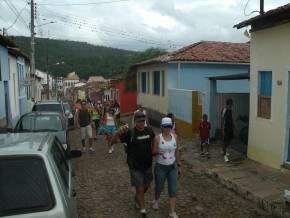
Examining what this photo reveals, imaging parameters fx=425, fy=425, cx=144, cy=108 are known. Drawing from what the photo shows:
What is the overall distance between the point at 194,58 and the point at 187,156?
866cm

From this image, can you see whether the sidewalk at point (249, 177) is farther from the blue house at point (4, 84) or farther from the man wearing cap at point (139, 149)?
the blue house at point (4, 84)

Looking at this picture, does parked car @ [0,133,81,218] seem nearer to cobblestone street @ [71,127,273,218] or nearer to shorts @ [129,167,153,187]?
shorts @ [129,167,153,187]

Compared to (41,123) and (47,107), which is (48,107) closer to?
(47,107)

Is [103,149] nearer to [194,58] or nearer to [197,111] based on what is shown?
[197,111]

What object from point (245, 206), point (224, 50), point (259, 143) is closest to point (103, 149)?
point (259, 143)

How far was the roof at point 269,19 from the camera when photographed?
8984mm

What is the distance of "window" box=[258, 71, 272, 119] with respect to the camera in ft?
33.1

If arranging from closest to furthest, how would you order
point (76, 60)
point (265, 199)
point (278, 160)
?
point (265, 199)
point (278, 160)
point (76, 60)

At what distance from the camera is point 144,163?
6465mm

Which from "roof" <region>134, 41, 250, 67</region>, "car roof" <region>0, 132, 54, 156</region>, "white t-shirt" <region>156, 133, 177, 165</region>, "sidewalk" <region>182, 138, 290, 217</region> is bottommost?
"sidewalk" <region>182, 138, 290, 217</region>

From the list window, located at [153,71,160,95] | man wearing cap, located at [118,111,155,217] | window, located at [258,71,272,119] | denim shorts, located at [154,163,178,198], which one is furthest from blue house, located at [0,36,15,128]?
denim shorts, located at [154,163,178,198]

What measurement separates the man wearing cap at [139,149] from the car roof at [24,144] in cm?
185

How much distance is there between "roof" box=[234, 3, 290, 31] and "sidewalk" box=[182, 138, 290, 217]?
3294mm

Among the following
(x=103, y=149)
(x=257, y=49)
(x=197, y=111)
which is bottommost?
(x=103, y=149)
